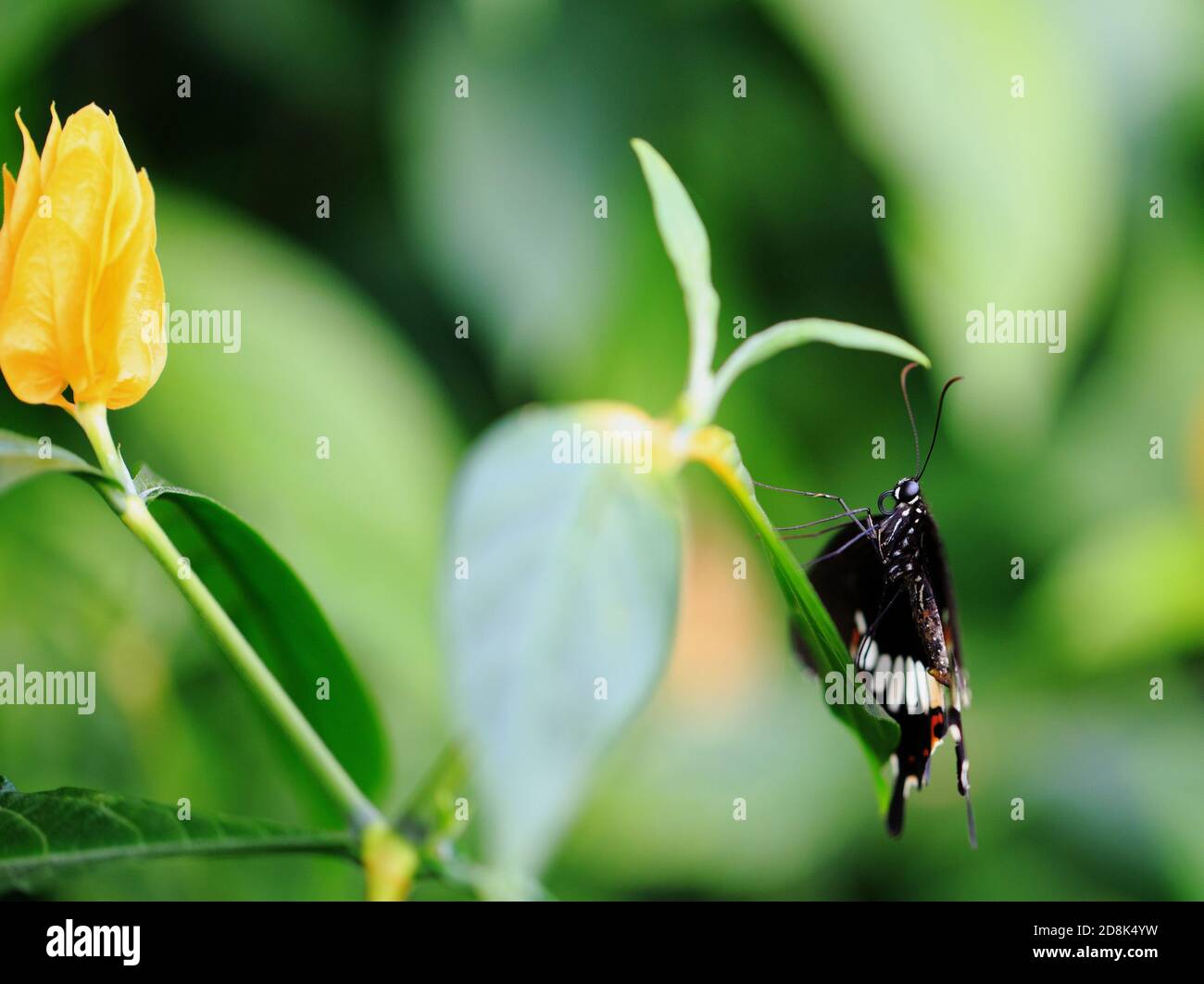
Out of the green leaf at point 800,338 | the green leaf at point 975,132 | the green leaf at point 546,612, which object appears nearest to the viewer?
the green leaf at point 546,612

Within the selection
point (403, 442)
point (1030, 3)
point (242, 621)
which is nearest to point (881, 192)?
point (1030, 3)

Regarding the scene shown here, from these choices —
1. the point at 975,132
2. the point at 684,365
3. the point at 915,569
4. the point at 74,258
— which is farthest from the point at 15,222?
the point at 684,365

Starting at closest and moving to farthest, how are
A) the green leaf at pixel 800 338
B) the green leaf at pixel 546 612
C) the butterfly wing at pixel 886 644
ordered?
1. the green leaf at pixel 546 612
2. the green leaf at pixel 800 338
3. the butterfly wing at pixel 886 644

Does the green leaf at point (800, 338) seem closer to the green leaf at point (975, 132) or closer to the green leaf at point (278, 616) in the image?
the green leaf at point (278, 616)

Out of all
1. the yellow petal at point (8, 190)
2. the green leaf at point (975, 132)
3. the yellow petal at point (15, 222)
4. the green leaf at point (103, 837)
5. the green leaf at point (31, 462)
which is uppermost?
the green leaf at point (975, 132)

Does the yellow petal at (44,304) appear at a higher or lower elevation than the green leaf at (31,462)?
higher

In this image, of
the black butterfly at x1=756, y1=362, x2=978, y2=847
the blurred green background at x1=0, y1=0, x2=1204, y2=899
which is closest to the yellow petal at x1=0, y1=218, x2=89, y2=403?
the black butterfly at x1=756, y1=362, x2=978, y2=847

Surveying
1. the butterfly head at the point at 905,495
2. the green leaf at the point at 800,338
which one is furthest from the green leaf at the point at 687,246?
the butterfly head at the point at 905,495
